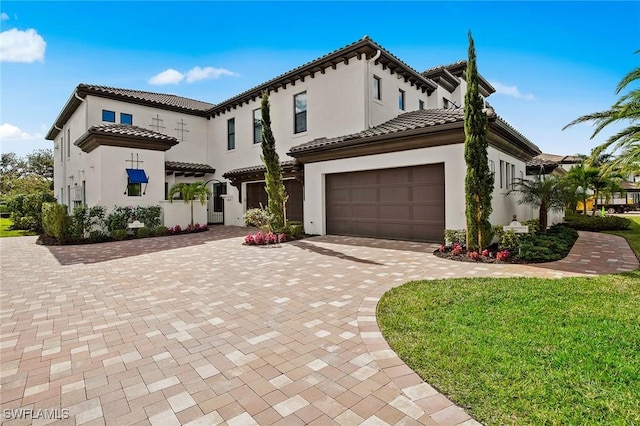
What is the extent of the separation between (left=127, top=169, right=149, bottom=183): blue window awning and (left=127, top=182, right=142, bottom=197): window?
1.36 ft

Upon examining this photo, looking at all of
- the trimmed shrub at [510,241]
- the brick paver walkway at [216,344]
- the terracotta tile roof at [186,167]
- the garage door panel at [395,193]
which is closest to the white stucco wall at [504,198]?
the trimmed shrub at [510,241]

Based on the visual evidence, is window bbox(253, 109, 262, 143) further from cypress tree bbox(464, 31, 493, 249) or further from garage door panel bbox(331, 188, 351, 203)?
cypress tree bbox(464, 31, 493, 249)

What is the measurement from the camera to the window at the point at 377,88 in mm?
14172

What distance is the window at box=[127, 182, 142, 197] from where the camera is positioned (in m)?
15.7

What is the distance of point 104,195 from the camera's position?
1492 cm

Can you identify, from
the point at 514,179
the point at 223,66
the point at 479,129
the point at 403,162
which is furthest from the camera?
the point at 223,66

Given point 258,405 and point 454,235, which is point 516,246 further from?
point 258,405

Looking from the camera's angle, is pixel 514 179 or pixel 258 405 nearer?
pixel 258 405

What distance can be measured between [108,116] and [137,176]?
553 centimetres

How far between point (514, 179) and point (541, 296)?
978cm

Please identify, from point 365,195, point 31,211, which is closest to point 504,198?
point 365,195

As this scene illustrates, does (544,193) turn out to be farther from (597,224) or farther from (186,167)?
(186,167)

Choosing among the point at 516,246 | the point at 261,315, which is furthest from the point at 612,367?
the point at 516,246

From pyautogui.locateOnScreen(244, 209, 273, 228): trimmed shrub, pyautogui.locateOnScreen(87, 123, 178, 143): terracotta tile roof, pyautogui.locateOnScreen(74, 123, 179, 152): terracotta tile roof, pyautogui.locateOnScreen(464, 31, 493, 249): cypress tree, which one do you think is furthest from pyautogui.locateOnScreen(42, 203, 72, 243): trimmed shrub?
pyautogui.locateOnScreen(464, 31, 493, 249): cypress tree
